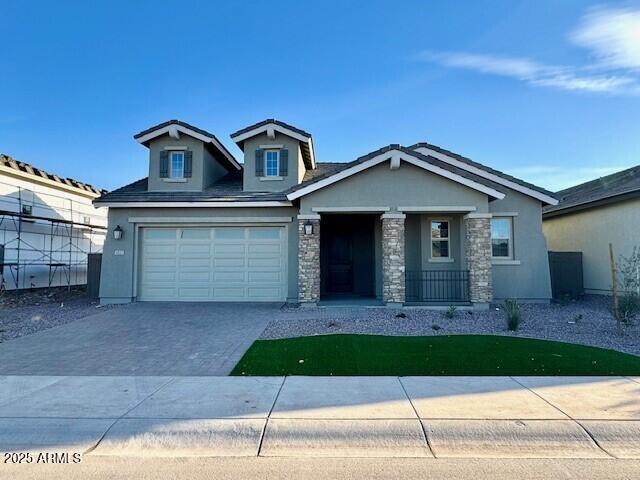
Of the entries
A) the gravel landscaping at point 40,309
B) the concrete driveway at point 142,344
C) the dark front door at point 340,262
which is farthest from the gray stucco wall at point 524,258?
the gravel landscaping at point 40,309

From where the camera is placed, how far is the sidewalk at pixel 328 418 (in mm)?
3996

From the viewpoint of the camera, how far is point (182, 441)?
4.10 meters

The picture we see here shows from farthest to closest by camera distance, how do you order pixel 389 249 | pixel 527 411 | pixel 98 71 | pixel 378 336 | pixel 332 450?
pixel 98 71, pixel 389 249, pixel 378 336, pixel 527 411, pixel 332 450

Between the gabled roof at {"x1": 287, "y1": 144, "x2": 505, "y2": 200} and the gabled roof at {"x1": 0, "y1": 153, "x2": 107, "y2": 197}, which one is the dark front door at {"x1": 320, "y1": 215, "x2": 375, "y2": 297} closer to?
the gabled roof at {"x1": 287, "y1": 144, "x2": 505, "y2": 200}

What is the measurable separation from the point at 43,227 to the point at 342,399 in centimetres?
1873

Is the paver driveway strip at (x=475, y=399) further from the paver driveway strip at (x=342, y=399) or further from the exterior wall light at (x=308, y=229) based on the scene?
the exterior wall light at (x=308, y=229)

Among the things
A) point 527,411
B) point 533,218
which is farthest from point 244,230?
point 527,411

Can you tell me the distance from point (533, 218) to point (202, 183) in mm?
11462

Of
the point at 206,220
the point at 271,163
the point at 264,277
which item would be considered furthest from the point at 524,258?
the point at 206,220

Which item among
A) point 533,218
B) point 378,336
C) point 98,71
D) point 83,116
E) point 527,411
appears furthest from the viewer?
point 83,116

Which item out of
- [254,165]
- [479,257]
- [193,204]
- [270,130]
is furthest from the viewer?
[254,165]

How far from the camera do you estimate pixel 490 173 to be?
13.7 m

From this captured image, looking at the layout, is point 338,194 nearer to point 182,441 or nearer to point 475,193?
point 475,193

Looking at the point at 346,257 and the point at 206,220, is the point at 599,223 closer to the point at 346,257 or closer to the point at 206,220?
the point at 346,257
